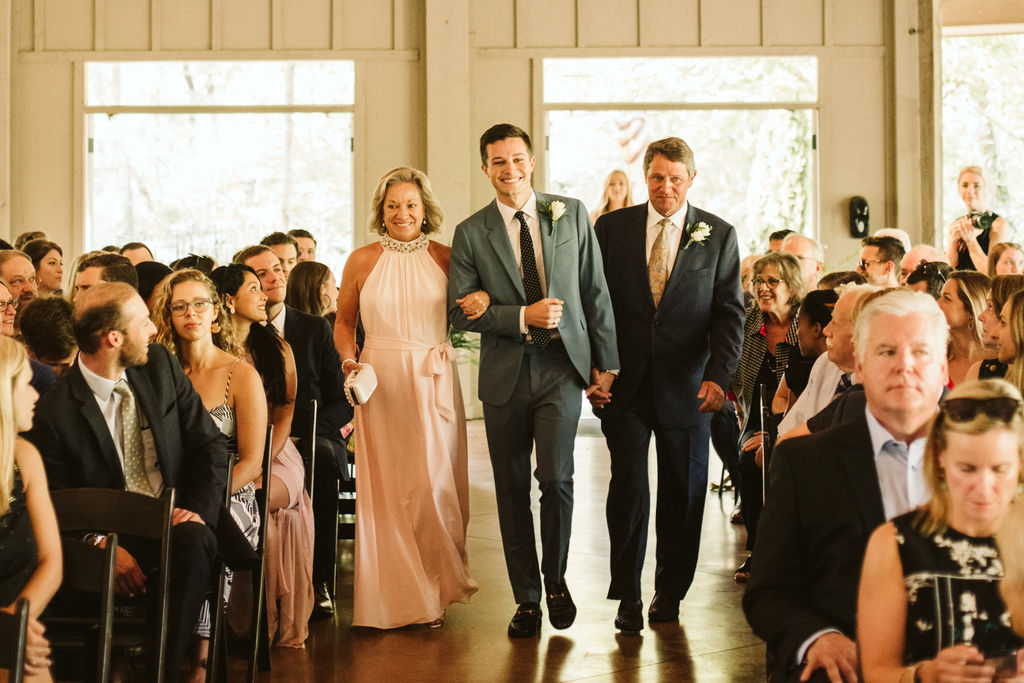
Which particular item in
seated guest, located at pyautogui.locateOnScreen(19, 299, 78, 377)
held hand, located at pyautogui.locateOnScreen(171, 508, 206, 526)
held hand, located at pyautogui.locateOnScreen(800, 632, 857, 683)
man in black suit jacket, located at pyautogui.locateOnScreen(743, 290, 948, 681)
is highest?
seated guest, located at pyautogui.locateOnScreen(19, 299, 78, 377)

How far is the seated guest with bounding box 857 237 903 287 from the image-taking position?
775 cm

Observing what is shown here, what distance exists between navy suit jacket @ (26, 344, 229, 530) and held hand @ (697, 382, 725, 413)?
1994 mm

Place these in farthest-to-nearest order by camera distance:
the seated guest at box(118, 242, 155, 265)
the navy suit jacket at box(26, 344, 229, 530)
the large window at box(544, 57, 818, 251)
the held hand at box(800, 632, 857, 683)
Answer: the large window at box(544, 57, 818, 251) → the seated guest at box(118, 242, 155, 265) → the navy suit jacket at box(26, 344, 229, 530) → the held hand at box(800, 632, 857, 683)

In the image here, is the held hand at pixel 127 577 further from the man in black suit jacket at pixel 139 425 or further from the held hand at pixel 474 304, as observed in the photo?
the held hand at pixel 474 304

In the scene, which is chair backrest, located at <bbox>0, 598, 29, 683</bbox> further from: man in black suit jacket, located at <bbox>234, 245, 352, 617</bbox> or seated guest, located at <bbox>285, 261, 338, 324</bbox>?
seated guest, located at <bbox>285, 261, 338, 324</bbox>

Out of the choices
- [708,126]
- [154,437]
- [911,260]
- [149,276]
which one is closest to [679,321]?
[154,437]

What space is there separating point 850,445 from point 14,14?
12673mm

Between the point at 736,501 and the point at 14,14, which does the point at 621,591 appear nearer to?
the point at 736,501

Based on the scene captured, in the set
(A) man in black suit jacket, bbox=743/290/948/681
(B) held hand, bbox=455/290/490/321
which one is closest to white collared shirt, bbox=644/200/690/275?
(B) held hand, bbox=455/290/490/321

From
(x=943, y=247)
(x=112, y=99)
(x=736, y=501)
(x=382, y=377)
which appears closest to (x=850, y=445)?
(x=382, y=377)

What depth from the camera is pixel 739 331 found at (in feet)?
17.4

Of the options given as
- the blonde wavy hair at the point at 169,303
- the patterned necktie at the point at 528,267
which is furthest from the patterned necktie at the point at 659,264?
the blonde wavy hair at the point at 169,303

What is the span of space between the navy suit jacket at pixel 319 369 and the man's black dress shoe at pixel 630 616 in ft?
5.56

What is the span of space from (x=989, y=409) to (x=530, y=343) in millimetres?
2999
